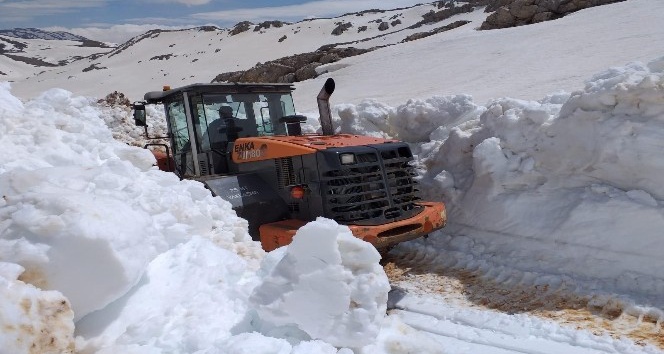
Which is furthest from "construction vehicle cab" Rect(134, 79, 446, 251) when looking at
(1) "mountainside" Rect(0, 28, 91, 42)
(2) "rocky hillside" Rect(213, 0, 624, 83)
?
(1) "mountainside" Rect(0, 28, 91, 42)

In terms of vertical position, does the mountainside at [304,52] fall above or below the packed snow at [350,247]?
above

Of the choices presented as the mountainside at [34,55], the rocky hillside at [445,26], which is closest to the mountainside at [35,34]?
the mountainside at [34,55]

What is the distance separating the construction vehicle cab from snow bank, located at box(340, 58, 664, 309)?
726 millimetres

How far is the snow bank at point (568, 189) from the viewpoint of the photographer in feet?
16.5

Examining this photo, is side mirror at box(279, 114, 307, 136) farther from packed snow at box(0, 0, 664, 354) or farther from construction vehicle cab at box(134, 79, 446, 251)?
packed snow at box(0, 0, 664, 354)

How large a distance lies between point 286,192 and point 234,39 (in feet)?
151

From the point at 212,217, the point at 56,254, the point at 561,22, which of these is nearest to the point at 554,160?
the point at 212,217

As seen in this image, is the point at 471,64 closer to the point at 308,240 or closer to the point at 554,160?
the point at 554,160

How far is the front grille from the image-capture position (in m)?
5.40

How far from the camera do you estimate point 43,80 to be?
45312mm

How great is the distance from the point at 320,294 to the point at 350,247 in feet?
1.37

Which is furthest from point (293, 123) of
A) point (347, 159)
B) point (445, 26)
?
point (445, 26)

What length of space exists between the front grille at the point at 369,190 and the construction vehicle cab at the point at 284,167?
0.03 ft

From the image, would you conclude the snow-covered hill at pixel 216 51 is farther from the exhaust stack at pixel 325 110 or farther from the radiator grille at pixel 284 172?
the radiator grille at pixel 284 172
